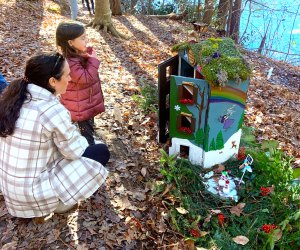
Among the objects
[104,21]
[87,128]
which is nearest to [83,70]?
[87,128]

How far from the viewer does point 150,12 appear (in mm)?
16625

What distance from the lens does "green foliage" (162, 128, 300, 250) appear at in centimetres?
282

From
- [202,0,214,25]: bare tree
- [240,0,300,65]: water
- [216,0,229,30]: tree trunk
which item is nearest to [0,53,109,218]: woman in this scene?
[216,0,229,30]: tree trunk

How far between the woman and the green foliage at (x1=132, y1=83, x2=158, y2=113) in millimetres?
2337

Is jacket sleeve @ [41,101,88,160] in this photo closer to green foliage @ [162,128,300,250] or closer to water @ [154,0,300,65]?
green foliage @ [162,128,300,250]

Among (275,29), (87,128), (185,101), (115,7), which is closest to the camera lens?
(185,101)

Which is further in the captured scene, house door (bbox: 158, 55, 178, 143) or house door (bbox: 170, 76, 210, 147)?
house door (bbox: 158, 55, 178, 143)

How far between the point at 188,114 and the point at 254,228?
1.38 m

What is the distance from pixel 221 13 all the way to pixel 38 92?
12.7m

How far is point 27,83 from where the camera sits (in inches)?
90.0

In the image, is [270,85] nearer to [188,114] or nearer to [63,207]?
[188,114]

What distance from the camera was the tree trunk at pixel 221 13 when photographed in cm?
1257

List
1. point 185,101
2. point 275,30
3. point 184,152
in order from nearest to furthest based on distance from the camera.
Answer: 1. point 185,101
2. point 184,152
3. point 275,30

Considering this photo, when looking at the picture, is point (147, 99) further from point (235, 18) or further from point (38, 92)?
point (235, 18)
